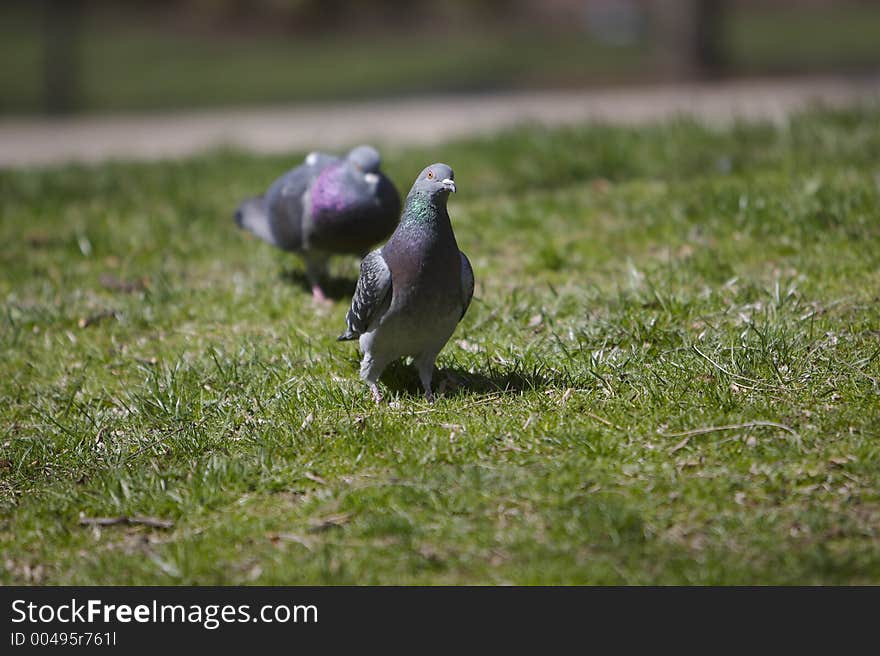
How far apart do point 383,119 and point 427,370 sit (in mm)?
7141

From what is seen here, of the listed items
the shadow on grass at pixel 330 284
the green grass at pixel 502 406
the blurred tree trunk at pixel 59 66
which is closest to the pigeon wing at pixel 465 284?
the green grass at pixel 502 406

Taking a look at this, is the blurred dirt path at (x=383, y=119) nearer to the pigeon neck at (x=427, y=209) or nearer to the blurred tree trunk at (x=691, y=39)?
the blurred tree trunk at (x=691, y=39)

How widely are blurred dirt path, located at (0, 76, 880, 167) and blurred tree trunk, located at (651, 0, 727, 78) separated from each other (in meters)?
0.28

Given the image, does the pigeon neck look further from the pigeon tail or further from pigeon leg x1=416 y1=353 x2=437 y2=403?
the pigeon tail

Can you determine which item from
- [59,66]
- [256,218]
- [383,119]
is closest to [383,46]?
[59,66]

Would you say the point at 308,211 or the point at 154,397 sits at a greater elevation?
the point at 308,211

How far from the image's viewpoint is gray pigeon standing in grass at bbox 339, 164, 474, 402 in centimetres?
397

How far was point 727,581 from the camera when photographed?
10.1 feet

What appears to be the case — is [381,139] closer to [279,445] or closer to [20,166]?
[20,166]

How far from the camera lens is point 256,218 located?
604 cm

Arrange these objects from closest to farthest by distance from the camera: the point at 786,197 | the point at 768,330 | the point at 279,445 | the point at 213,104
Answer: the point at 279,445 → the point at 768,330 → the point at 786,197 → the point at 213,104

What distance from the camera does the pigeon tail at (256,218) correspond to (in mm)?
5898
